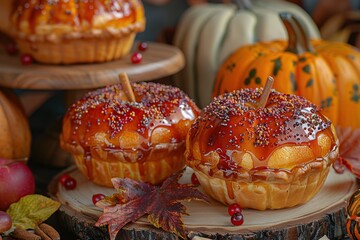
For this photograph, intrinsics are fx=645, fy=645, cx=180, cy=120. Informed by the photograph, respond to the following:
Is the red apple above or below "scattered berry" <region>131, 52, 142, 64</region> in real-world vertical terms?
below

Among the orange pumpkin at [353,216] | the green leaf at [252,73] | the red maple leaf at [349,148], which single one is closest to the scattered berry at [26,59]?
the green leaf at [252,73]

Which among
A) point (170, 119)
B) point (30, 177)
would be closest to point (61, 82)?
point (30, 177)

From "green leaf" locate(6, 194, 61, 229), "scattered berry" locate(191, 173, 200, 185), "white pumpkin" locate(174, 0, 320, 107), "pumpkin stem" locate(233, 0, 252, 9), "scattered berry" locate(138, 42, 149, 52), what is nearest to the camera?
"green leaf" locate(6, 194, 61, 229)

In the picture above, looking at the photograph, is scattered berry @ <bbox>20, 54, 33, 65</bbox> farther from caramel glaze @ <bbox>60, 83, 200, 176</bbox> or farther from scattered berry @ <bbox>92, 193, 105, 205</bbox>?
scattered berry @ <bbox>92, 193, 105, 205</bbox>

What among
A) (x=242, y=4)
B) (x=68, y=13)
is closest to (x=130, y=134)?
(x=68, y=13)

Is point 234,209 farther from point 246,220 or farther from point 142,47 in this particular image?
point 142,47

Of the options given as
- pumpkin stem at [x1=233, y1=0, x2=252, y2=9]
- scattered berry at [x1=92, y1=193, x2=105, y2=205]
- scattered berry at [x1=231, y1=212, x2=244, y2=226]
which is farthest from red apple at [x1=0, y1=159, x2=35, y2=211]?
pumpkin stem at [x1=233, y1=0, x2=252, y2=9]

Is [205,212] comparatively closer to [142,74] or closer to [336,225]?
[336,225]

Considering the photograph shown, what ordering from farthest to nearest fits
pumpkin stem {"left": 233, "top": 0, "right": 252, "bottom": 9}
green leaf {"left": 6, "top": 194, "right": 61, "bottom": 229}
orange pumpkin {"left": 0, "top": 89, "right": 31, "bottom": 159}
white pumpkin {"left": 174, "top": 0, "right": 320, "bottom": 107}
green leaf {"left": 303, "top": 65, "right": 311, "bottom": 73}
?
1. pumpkin stem {"left": 233, "top": 0, "right": 252, "bottom": 9}
2. white pumpkin {"left": 174, "top": 0, "right": 320, "bottom": 107}
3. green leaf {"left": 303, "top": 65, "right": 311, "bottom": 73}
4. orange pumpkin {"left": 0, "top": 89, "right": 31, "bottom": 159}
5. green leaf {"left": 6, "top": 194, "right": 61, "bottom": 229}

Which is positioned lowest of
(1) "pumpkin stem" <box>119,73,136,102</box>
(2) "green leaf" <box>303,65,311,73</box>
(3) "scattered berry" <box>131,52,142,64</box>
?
(3) "scattered berry" <box>131,52,142,64</box>
